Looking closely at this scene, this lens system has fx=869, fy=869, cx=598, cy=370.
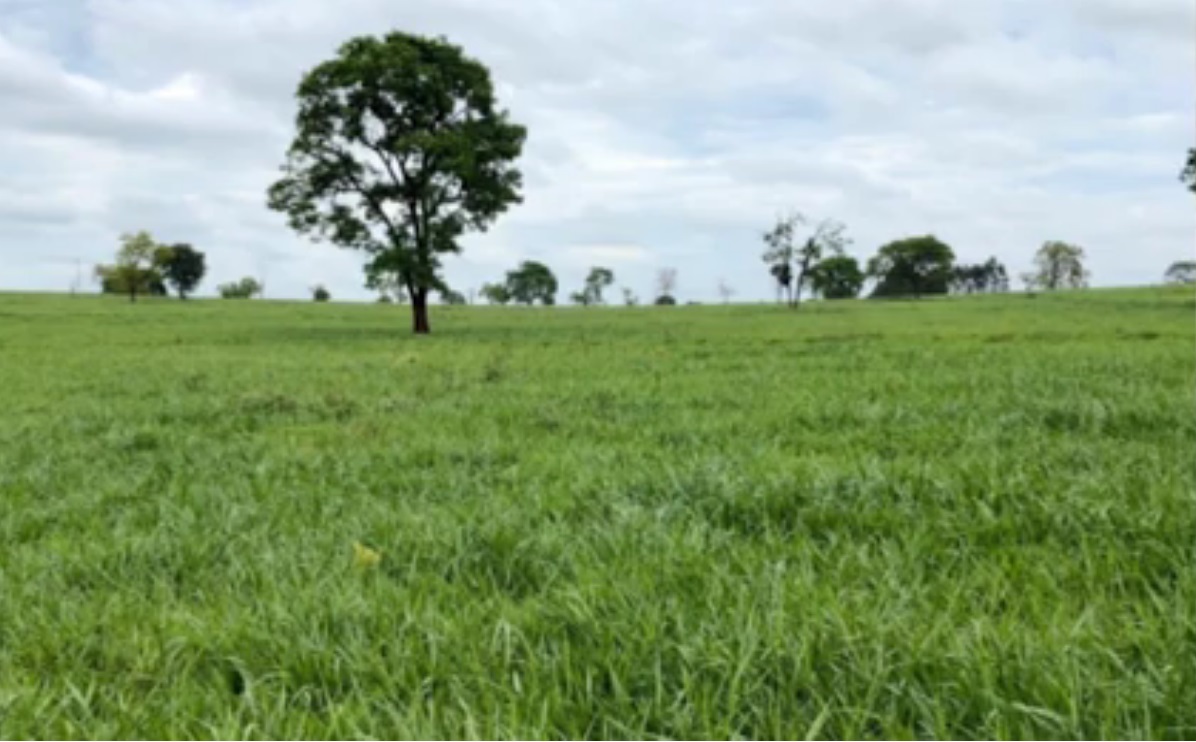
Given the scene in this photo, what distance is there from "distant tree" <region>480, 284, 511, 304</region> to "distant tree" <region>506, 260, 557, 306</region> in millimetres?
695

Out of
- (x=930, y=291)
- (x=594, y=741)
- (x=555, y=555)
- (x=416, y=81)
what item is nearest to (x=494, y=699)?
(x=594, y=741)

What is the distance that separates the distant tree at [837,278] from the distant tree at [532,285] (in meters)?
50.8

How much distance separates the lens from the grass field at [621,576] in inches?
98.0

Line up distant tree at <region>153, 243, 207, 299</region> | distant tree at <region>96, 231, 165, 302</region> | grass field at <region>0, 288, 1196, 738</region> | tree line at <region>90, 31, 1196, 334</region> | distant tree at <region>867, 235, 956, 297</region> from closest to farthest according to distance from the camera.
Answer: grass field at <region>0, 288, 1196, 738</region> < tree line at <region>90, 31, 1196, 334</region> < distant tree at <region>96, 231, 165, 302</region> < distant tree at <region>153, 243, 207, 299</region> < distant tree at <region>867, 235, 956, 297</region>

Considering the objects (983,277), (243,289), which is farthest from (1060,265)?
(243,289)

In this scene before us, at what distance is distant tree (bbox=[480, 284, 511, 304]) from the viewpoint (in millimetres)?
151375

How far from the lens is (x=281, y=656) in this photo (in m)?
2.93

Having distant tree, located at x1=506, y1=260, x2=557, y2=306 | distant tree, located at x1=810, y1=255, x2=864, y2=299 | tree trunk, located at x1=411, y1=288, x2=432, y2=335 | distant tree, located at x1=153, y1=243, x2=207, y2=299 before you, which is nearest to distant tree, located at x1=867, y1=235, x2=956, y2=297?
distant tree, located at x1=810, y1=255, x2=864, y2=299

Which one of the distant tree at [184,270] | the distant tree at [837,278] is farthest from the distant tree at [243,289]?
the distant tree at [837,278]

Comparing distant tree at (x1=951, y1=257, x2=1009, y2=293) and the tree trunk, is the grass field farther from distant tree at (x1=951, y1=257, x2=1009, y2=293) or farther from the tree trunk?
distant tree at (x1=951, y1=257, x2=1009, y2=293)

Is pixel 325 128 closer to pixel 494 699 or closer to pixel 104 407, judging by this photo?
pixel 104 407

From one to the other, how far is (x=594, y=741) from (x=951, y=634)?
3.92ft

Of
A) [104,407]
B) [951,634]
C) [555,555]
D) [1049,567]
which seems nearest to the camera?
[951,634]

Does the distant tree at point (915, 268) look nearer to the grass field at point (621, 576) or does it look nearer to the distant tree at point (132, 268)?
the distant tree at point (132, 268)
